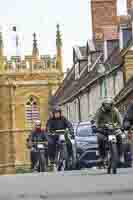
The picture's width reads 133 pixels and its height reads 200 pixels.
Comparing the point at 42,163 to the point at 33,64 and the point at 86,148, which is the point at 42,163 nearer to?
the point at 86,148

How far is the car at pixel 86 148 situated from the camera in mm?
29136

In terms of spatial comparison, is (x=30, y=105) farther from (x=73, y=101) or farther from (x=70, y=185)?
(x=70, y=185)

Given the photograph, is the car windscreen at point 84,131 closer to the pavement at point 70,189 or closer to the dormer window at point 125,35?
the pavement at point 70,189

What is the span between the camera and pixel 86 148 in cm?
2959

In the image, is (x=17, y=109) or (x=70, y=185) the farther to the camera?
(x=17, y=109)

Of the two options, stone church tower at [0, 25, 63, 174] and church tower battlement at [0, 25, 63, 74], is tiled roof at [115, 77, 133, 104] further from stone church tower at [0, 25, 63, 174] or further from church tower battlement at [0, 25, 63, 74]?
church tower battlement at [0, 25, 63, 74]

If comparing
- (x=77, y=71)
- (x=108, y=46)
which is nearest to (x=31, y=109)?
(x=77, y=71)

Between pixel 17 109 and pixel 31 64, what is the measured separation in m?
5.48

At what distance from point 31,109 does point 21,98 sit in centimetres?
178

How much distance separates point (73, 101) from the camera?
64.6 metres

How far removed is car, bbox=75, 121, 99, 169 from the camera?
29136mm

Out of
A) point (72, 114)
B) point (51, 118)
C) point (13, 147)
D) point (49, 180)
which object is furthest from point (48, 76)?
point (49, 180)

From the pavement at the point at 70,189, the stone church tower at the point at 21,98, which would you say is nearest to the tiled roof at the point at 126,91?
the pavement at the point at 70,189

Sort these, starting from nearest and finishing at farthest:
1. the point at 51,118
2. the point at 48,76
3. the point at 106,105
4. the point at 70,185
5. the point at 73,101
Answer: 1. the point at 70,185
2. the point at 106,105
3. the point at 51,118
4. the point at 73,101
5. the point at 48,76
